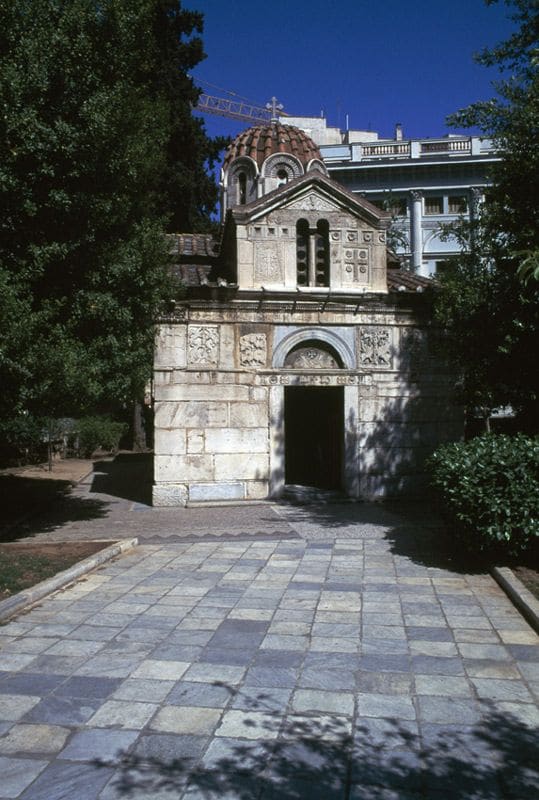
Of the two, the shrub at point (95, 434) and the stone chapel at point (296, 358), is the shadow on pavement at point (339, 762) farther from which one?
the shrub at point (95, 434)

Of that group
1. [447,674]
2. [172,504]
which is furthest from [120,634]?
[172,504]

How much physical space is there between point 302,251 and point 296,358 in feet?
7.79

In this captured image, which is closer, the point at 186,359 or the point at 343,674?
the point at 343,674

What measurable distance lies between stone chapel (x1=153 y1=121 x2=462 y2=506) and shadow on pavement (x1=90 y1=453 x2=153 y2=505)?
88.5 inches

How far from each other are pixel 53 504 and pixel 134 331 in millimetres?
5710

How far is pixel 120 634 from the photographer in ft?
18.3

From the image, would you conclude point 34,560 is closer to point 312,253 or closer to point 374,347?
point 374,347

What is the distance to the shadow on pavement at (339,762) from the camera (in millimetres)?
3287

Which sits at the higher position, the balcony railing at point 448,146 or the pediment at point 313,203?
the balcony railing at point 448,146

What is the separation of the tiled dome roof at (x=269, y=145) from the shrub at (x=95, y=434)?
10970 mm

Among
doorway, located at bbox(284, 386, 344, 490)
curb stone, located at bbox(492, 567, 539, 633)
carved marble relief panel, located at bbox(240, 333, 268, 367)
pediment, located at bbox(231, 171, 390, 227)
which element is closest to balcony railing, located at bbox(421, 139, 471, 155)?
pediment, located at bbox(231, 171, 390, 227)

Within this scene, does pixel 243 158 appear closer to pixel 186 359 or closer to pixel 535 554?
pixel 186 359

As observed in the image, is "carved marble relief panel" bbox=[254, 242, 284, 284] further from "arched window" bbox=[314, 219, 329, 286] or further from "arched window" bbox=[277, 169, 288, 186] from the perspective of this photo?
"arched window" bbox=[277, 169, 288, 186]

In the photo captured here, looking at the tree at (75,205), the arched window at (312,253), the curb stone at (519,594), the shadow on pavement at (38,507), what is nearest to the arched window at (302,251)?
the arched window at (312,253)
